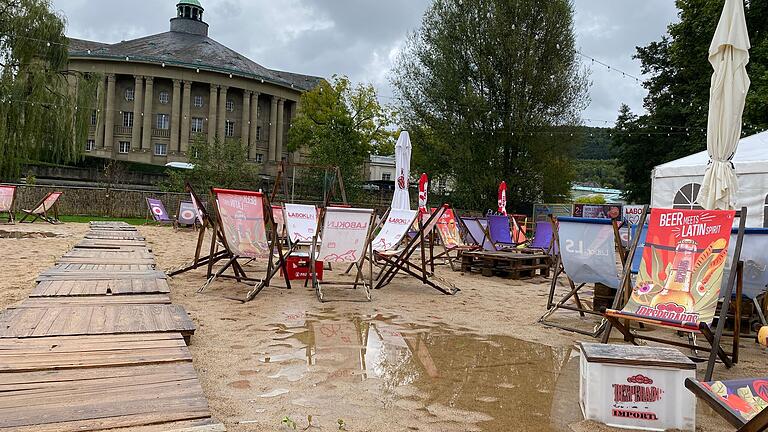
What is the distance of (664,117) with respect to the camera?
997 inches

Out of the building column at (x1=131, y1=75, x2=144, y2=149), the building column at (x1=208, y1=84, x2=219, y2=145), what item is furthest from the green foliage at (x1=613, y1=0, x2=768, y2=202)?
the building column at (x1=131, y1=75, x2=144, y2=149)

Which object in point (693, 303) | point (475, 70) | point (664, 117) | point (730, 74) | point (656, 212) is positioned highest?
point (475, 70)

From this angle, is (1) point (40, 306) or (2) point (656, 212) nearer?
(1) point (40, 306)

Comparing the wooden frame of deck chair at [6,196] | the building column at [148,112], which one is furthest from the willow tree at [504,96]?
the building column at [148,112]

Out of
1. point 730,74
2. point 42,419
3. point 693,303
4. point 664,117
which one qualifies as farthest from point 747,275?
point 664,117

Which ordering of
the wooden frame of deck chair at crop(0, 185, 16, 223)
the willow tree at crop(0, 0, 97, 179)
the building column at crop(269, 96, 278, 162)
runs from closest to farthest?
1. the wooden frame of deck chair at crop(0, 185, 16, 223)
2. the willow tree at crop(0, 0, 97, 179)
3. the building column at crop(269, 96, 278, 162)

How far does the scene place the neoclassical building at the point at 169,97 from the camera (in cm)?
4538

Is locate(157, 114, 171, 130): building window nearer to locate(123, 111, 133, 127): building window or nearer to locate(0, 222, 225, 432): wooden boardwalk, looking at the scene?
locate(123, 111, 133, 127): building window

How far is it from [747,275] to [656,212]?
842 millimetres

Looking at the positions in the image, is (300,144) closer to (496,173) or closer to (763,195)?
(496,173)

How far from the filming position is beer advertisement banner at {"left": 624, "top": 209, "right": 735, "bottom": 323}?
392 cm

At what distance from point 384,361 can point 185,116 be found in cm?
4694

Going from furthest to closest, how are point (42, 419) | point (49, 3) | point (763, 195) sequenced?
point (49, 3), point (763, 195), point (42, 419)

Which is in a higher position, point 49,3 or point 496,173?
point 49,3
